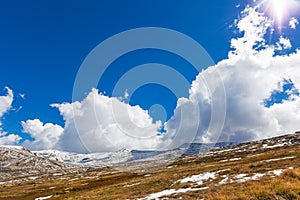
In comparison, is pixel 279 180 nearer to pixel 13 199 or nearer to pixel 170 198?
pixel 170 198

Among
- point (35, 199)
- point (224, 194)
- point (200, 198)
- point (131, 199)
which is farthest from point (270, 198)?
point (35, 199)

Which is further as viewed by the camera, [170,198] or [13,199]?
[13,199]

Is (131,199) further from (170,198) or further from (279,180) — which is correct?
(279,180)

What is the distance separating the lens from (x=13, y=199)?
61469mm

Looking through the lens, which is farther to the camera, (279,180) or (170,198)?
(170,198)

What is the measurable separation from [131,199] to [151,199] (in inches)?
130

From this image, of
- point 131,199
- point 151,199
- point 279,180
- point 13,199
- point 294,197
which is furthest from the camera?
point 13,199

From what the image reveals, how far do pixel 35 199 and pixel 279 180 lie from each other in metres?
49.6

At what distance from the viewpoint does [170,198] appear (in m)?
22.3

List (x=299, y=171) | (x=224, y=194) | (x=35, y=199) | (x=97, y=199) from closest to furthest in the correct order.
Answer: (x=224, y=194) → (x=299, y=171) → (x=97, y=199) → (x=35, y=199)

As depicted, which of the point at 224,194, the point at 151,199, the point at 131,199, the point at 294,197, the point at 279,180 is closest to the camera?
the point at 294,197

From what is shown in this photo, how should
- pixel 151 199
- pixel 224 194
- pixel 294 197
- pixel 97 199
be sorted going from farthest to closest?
pixel 97 199 < pixel 151 199 < pixel 224 194 < pixel 294 197

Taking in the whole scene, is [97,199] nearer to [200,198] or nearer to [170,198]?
[170,198]

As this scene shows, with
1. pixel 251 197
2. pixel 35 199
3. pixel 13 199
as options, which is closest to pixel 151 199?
pixel 251 197
